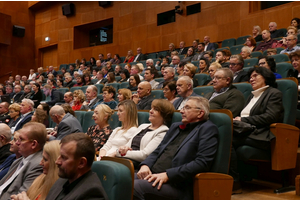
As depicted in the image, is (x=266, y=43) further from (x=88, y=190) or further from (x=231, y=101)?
(x=88, y=190)

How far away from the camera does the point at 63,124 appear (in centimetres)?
137

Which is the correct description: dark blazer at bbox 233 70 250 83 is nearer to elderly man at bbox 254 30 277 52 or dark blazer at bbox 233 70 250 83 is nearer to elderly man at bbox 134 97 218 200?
elderly man at bbox 134 97 218 200

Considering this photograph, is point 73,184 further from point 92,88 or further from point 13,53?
point 13,53

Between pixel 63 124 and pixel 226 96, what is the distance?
29.1 inches

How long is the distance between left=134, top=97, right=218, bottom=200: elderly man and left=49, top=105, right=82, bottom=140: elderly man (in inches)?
22.3

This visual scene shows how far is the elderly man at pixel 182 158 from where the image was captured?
791mm

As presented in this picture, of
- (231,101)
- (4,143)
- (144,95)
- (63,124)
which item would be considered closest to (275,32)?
(144,95)

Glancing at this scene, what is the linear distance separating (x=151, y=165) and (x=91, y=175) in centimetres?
34

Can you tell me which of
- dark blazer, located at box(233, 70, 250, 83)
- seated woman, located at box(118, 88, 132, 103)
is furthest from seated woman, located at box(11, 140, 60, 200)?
dark blazer, located at box(233, 70, 250, 83)

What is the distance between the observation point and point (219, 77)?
1275mm

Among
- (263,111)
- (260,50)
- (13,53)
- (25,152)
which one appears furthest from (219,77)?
(13,53)

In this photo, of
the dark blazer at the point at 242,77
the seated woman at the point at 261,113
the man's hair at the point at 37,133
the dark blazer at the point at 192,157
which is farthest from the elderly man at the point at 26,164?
the dark blazer at the point at 242,77

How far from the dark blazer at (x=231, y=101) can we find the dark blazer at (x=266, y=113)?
0.06 m

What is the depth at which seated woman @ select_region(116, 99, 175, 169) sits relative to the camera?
0.98 meters
